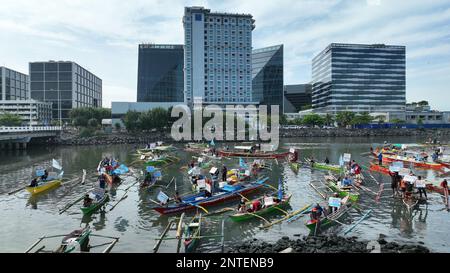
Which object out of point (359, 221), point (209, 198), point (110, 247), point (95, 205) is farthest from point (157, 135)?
point (110, 247)

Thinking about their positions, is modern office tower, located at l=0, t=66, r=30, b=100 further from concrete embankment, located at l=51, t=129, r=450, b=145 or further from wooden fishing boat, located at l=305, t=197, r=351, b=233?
wooden fishing boat, located at l=305, t=197, r=351, b=233

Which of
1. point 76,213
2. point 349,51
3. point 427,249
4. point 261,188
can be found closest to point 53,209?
point 76,213

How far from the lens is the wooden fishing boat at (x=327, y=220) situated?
74.7 ft

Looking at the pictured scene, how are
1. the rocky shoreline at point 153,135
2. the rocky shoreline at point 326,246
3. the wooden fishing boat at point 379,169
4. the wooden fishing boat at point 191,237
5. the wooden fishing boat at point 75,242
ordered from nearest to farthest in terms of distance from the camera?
the wooden fishing boat at point 75,242, the rocky shoreline at point 326,246, the wooden fishing boat at point 191,237, the wooden fishing boat at point 379,169, the rocky shoreline at point 153,135

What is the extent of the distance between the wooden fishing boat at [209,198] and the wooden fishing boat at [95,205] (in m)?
5.31

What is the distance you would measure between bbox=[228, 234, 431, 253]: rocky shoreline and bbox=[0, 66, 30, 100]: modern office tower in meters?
188

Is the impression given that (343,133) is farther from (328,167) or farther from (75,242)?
(75,242)

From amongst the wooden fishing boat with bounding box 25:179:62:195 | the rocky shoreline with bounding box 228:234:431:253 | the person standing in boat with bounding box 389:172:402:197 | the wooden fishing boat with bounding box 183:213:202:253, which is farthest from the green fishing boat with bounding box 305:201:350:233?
the wooden fishing boat with bounding box 25:179:62:195

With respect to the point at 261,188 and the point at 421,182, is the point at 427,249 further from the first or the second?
the point at 261,188

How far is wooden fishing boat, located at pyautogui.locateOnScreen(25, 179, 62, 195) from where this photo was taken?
34406mm

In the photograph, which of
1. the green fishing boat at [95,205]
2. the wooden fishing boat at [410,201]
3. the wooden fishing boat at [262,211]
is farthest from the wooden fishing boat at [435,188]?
the green fishing boat at [95,205]

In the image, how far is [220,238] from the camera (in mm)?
22359

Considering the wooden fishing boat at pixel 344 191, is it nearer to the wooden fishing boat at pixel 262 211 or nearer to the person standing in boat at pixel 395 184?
the person standing in boat at pixel 395 184
